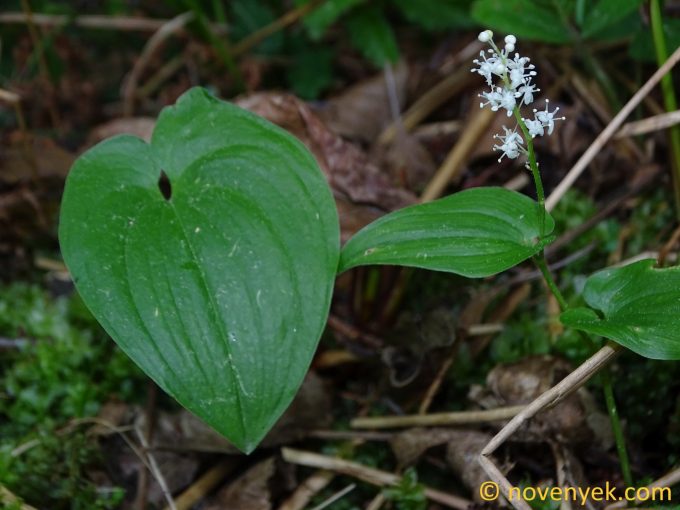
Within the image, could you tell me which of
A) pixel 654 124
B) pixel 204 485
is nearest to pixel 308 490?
pixel 204 485

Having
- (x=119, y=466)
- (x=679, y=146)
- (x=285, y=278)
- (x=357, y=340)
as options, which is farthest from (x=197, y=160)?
(x=679, y=146)

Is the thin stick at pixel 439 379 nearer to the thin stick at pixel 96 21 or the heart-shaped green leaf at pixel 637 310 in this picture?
the heart-shaped green leaf at pixel 637 310

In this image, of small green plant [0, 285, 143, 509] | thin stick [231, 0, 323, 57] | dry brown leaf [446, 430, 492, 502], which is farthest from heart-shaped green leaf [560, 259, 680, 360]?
thin stick [231, 0, 323, 57]

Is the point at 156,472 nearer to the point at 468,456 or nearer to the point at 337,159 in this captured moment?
the point at 468,456

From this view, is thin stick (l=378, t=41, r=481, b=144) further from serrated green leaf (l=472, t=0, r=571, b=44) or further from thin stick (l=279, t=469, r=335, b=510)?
thin stick (l=279, t=469, r=335, b=510)

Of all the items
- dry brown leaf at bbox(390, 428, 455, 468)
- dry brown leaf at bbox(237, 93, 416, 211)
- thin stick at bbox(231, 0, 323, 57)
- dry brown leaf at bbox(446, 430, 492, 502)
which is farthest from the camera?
thin stick at bbox(231, 0, 323, 57)

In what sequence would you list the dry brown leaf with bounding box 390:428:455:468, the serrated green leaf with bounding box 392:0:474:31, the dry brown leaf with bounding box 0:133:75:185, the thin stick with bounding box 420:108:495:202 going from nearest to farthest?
1. the dry brown leaf with bounding box 390:428:455:468
2. the thin stick with bounding box 420:108:495:202
3. the dry brown leaf with bounding box 0:133:75:185
4. the serrated green leaf with bounding box 392:0:474:31
